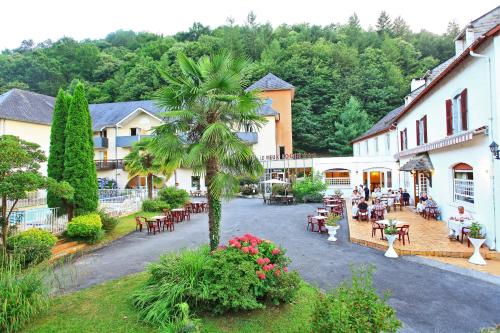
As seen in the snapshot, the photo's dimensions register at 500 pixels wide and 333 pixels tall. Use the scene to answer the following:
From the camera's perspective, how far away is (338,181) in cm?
2664

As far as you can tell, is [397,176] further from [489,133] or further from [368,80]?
[368,80]

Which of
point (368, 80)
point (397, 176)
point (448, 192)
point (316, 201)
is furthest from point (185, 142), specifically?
point (368, 80)

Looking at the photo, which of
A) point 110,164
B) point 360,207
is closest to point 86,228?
point 360,207

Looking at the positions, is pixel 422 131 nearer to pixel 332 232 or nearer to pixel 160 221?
pixel 332 232

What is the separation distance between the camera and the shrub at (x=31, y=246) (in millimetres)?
8461

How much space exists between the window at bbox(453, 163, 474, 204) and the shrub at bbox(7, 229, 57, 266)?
582 inches

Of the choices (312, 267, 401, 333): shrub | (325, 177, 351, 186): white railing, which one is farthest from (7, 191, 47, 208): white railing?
(325, 177, 351, 186): white railing

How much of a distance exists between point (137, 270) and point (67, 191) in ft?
14.7

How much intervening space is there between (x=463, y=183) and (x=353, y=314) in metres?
10.5

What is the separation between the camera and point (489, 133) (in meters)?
8.60

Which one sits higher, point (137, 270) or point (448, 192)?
point (448, 192)

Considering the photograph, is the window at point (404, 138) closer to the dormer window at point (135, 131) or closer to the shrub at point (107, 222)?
the shrub at point (107, 222)

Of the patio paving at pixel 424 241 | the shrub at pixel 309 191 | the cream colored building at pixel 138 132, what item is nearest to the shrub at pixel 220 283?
the patio paving at pixel 424 241

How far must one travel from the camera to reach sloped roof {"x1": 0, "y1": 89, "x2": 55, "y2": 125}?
20.2m
